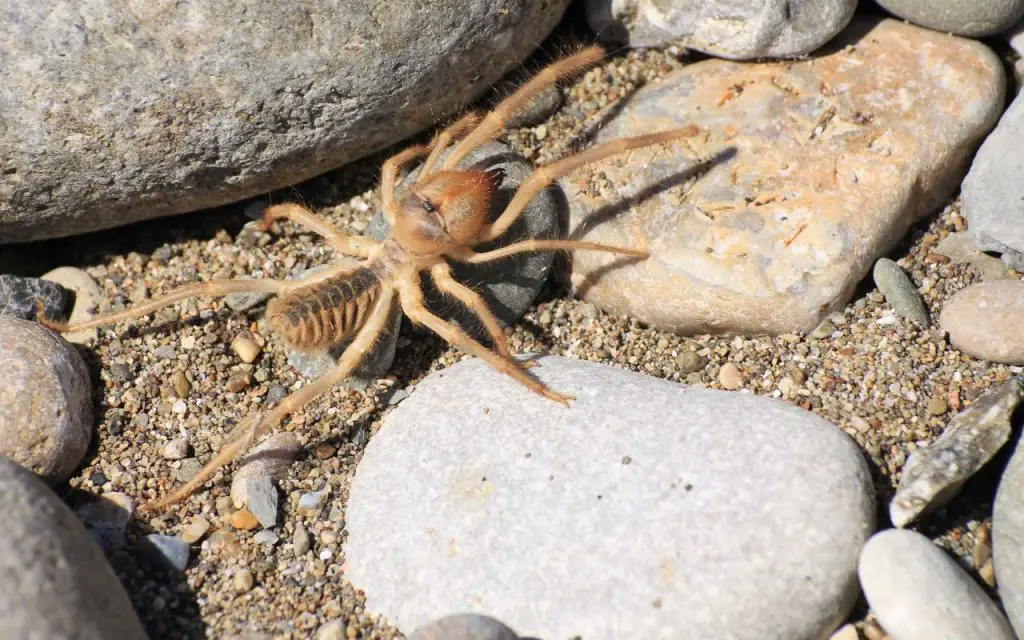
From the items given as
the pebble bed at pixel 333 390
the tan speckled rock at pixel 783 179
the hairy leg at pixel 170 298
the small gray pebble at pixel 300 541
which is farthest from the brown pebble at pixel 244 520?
the tan speckled rock at pixel 783 179

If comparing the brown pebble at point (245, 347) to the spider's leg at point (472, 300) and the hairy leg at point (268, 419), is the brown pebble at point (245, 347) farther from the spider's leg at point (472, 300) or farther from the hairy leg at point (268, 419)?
the spider's leg at point (472, 300)

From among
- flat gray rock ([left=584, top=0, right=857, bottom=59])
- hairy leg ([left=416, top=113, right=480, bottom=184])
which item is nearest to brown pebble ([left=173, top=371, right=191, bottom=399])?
hairy leg ([left=416, top=113, right=480, bottom=184])

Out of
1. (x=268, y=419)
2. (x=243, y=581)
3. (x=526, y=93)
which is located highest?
(x=526, y=93)

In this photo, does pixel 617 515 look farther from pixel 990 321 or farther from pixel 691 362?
pixel 990 321

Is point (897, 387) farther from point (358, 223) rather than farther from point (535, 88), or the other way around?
point (358, 223)

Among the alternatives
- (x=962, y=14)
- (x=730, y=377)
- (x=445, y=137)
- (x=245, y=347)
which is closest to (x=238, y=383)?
(x=245, y=347)

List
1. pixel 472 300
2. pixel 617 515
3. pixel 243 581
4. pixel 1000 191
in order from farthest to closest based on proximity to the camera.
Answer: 1. pixel 472 300
2. pixel 1000 191
3. pixel 243 581
4. pixel 617 515

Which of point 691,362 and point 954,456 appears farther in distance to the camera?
point 691,362
